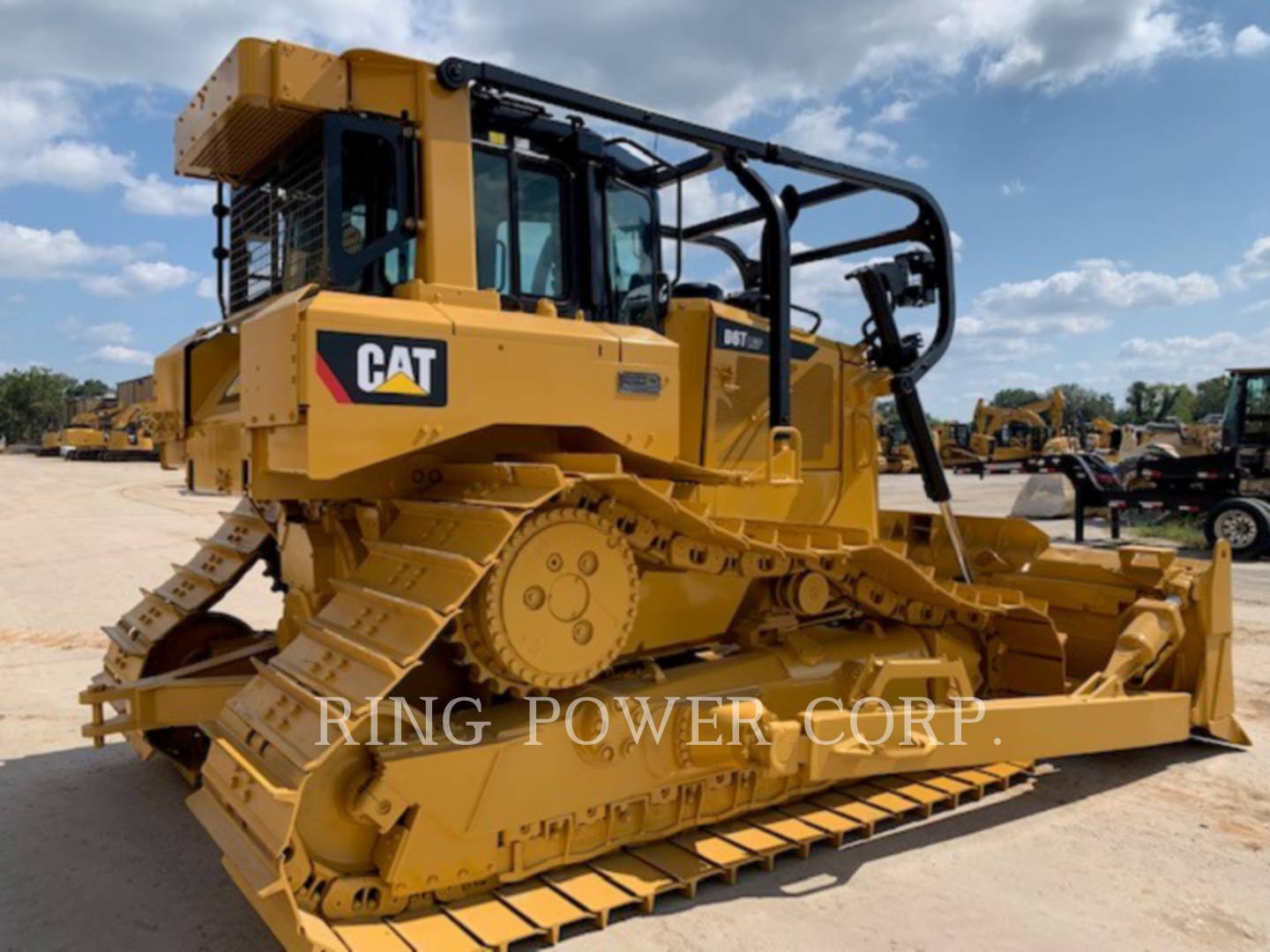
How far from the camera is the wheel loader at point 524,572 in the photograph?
358 cm

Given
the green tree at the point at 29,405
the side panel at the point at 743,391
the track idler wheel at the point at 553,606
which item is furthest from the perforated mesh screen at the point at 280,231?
the green tree at the point at 29,405

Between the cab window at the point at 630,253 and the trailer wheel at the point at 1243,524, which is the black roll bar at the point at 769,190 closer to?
the cab window at the point at 630,253

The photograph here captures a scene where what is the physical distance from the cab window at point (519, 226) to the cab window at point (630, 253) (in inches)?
10.2

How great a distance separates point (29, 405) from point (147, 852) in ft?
316

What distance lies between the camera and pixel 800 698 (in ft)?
16.1

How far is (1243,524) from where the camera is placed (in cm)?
1556

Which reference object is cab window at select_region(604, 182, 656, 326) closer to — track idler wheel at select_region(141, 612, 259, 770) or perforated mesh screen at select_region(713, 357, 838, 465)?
perforated mesh screen at select_region(713, 357, 838, 465)

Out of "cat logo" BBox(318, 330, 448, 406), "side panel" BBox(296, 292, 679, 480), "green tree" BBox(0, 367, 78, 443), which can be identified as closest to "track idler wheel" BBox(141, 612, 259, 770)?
"side panel" BBox(296, 292, 679, 480)

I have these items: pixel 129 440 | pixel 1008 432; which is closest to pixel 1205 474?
pixel 1008 432

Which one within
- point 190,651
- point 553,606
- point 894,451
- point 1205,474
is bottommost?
point 190,651

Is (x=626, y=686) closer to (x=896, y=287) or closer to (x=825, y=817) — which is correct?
(x=825, y=817)

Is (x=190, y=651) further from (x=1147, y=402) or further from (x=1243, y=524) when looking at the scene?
(x=1147, y=402)

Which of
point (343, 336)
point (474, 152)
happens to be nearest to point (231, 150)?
point (474, 152)

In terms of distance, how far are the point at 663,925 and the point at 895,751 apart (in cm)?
136
